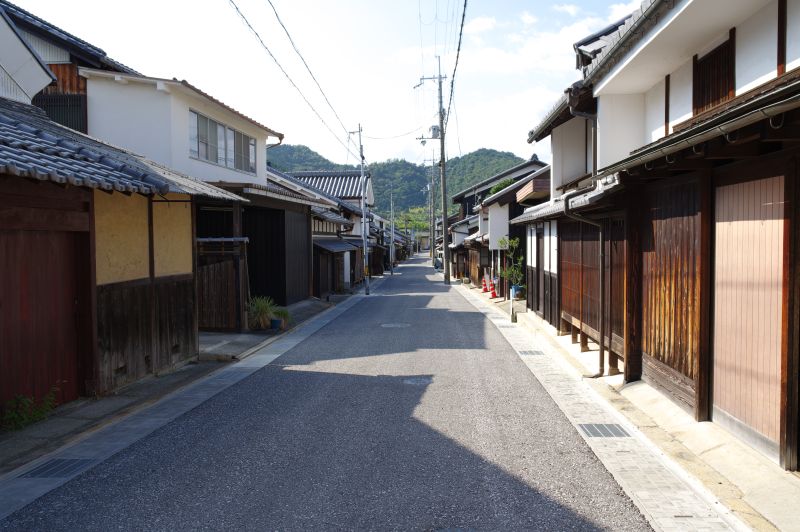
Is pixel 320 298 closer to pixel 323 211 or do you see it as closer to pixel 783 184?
pixel 323 211

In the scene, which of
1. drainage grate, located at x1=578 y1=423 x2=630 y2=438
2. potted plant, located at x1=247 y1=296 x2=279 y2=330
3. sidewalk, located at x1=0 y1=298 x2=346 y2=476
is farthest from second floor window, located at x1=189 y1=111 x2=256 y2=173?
drainage grate, located at x1=578 y1=423 x2=630 y2=438

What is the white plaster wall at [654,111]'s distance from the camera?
33.4ft

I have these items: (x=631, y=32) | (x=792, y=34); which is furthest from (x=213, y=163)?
(x=792, y=34)

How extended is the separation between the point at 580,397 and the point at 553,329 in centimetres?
794

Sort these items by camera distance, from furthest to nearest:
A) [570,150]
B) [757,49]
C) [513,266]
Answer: [513,266]
[570,150]
[757,49]

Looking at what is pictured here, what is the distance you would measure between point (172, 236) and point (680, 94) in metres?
10.0

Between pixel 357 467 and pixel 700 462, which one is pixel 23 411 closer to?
pixel 357 467

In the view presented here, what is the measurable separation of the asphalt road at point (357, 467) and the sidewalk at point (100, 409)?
3.22 ft

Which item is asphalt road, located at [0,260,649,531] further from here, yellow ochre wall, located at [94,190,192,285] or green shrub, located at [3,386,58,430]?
yellow ochre wall, located at [94,190,192,285]

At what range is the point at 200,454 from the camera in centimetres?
689

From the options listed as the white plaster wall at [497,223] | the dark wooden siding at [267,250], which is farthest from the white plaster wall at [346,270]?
the dark wooden siding at [267,250]

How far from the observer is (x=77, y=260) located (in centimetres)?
941

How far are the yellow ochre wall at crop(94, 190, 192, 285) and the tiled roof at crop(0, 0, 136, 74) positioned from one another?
833 centimetres

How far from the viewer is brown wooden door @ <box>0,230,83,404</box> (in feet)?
25.5
